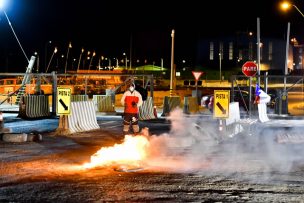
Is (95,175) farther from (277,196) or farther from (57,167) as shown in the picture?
(277,196)

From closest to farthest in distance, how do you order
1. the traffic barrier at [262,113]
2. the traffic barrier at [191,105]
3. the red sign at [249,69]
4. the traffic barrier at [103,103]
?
1. the traffic barrier at [262,113]
2. the red sign at [249,69]
3. the traffic barrier at [103,103]
4. the traffic barrier at [191,105]

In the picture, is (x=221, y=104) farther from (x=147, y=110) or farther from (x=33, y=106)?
(x=33, y=106)

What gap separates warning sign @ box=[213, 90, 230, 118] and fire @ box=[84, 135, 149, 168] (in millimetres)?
2807

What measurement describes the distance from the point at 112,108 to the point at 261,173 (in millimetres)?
18740

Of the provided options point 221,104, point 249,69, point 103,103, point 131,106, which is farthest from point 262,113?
point 131,106

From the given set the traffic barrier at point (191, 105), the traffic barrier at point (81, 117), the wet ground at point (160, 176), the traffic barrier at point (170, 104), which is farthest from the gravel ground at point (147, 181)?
the traffic barrier at point (191, 105)

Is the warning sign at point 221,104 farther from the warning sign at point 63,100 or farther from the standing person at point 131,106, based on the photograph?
the warning sign at point 63,100

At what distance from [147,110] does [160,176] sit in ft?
51.8

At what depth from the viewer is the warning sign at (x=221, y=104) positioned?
1647cm

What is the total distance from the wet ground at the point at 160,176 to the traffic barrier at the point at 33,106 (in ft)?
31.5

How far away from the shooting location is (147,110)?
2619 cm

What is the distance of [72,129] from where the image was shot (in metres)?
18.6

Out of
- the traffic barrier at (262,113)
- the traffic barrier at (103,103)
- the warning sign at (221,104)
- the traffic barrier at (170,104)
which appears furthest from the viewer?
the traffic barrier at (103,103)

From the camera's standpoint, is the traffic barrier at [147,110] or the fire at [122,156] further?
the traffic barrier at [147,110]
